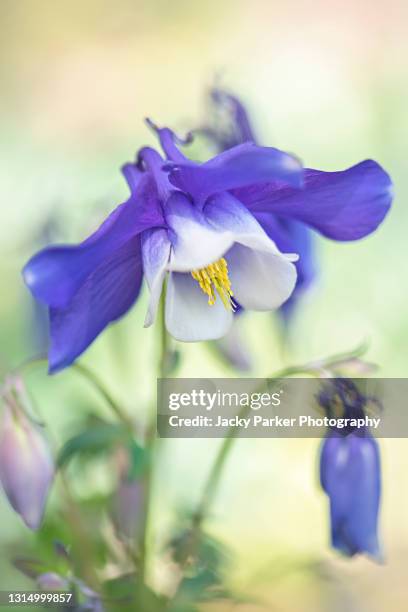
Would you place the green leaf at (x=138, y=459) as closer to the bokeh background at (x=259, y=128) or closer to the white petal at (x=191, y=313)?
the white petal at (x=191, y=313)

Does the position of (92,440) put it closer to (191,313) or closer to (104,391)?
(104,391)

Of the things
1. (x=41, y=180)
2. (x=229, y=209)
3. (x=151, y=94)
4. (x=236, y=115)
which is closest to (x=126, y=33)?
(x=151, y=94)

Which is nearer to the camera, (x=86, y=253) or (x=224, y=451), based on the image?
(x=86, y=253)

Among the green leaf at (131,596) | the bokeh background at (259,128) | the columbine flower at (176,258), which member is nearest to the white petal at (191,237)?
the columbine flower at (176,258)

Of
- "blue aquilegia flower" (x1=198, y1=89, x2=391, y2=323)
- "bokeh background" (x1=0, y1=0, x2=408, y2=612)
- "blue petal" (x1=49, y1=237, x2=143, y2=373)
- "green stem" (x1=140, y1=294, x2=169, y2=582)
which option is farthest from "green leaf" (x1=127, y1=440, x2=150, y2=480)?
"bokeh background" (x1=0, y1=0, x2=408, y2=612)

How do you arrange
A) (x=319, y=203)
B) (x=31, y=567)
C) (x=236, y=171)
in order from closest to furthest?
(x=236, y=171), (x=319, y=203), (x=31, y=567)

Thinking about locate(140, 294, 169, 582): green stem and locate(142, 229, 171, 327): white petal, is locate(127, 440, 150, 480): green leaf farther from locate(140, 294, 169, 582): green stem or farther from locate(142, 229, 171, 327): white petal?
locate(142, 229, 171, 327): white petal

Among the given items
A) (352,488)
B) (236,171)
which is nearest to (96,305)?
(236,171)
